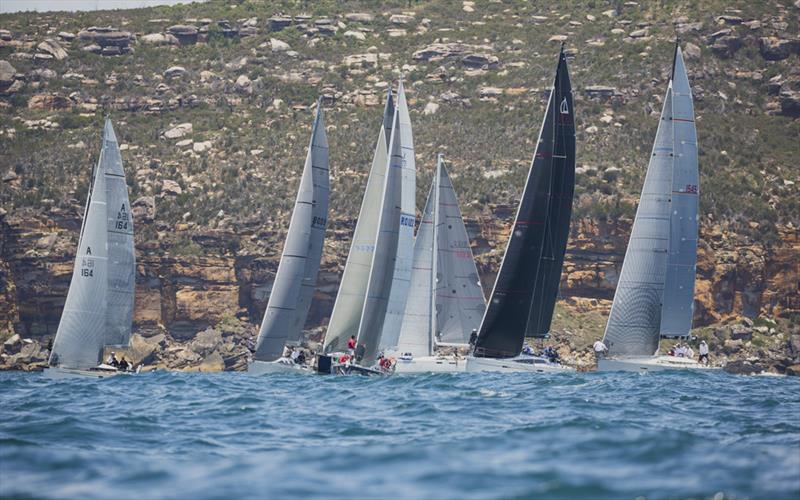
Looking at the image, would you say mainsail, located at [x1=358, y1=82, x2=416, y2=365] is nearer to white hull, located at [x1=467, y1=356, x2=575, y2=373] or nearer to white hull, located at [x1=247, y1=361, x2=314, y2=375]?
white hull, located at [x1=467, y1=356, x2=575, y2=373]

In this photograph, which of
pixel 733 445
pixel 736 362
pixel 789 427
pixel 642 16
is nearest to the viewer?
pixel 733 445

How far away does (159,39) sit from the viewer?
108 m

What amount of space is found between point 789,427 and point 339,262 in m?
48.0

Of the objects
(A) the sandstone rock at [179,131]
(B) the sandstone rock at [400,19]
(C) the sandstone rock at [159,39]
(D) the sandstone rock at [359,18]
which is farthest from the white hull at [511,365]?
(D) the sandstone rock at [359,18]

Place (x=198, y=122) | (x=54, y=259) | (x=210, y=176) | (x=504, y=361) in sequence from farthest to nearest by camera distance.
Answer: (x=198, y=122) → (x=210, y=176) → (x=54, y=259) → (x=504, y=361)

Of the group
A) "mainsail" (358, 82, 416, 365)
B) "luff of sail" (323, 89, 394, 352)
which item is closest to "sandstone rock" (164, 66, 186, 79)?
"luff of sail" (323, 89, 394, 352)

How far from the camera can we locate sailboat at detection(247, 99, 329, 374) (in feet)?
160

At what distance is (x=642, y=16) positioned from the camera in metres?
107

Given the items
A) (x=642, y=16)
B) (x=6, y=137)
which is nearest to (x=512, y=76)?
(x=642, y=16)

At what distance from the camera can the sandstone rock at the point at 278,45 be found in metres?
106

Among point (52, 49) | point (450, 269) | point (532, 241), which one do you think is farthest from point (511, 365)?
point (52, 49)

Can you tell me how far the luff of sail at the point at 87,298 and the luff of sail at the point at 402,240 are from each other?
10987mm

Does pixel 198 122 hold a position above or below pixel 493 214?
above

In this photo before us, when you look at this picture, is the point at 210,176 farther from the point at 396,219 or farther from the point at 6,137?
the point at 396,219
